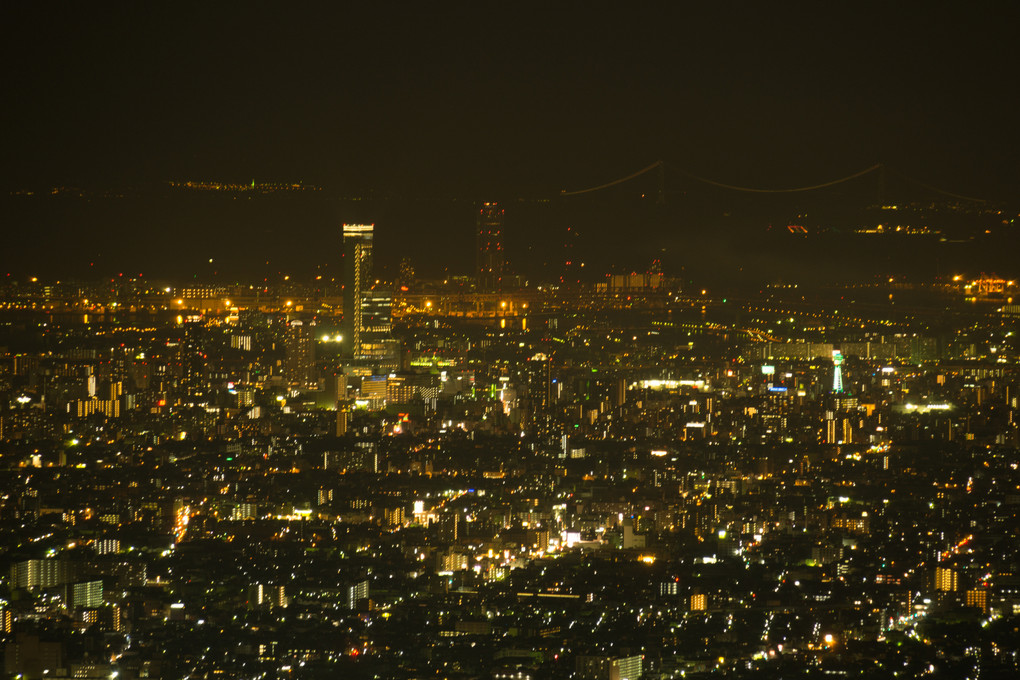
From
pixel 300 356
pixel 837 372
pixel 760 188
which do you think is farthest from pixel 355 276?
pixel 837 372

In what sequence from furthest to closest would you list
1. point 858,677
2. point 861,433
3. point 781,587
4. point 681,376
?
point 681,376, point 861,433, point 781,587, point 858,677

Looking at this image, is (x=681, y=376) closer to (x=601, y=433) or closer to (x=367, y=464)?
(x=601, y=433)

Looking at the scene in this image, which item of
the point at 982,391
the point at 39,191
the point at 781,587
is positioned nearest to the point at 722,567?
the point at 781,587

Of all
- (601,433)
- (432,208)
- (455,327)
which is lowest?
(601,433)

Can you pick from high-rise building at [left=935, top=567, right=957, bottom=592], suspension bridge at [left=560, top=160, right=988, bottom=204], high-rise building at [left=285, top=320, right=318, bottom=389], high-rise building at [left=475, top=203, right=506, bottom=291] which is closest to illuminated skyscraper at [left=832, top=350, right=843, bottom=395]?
suspension bridge at [left=560, top=160, right=988, bottom=204]

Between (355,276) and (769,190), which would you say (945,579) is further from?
(355,276)

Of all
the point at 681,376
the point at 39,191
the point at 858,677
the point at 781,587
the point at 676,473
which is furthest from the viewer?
the point at 681,376

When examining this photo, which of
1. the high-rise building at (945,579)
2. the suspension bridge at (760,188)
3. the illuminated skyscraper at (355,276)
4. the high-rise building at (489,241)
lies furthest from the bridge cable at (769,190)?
the high-rise building at (945,579)
